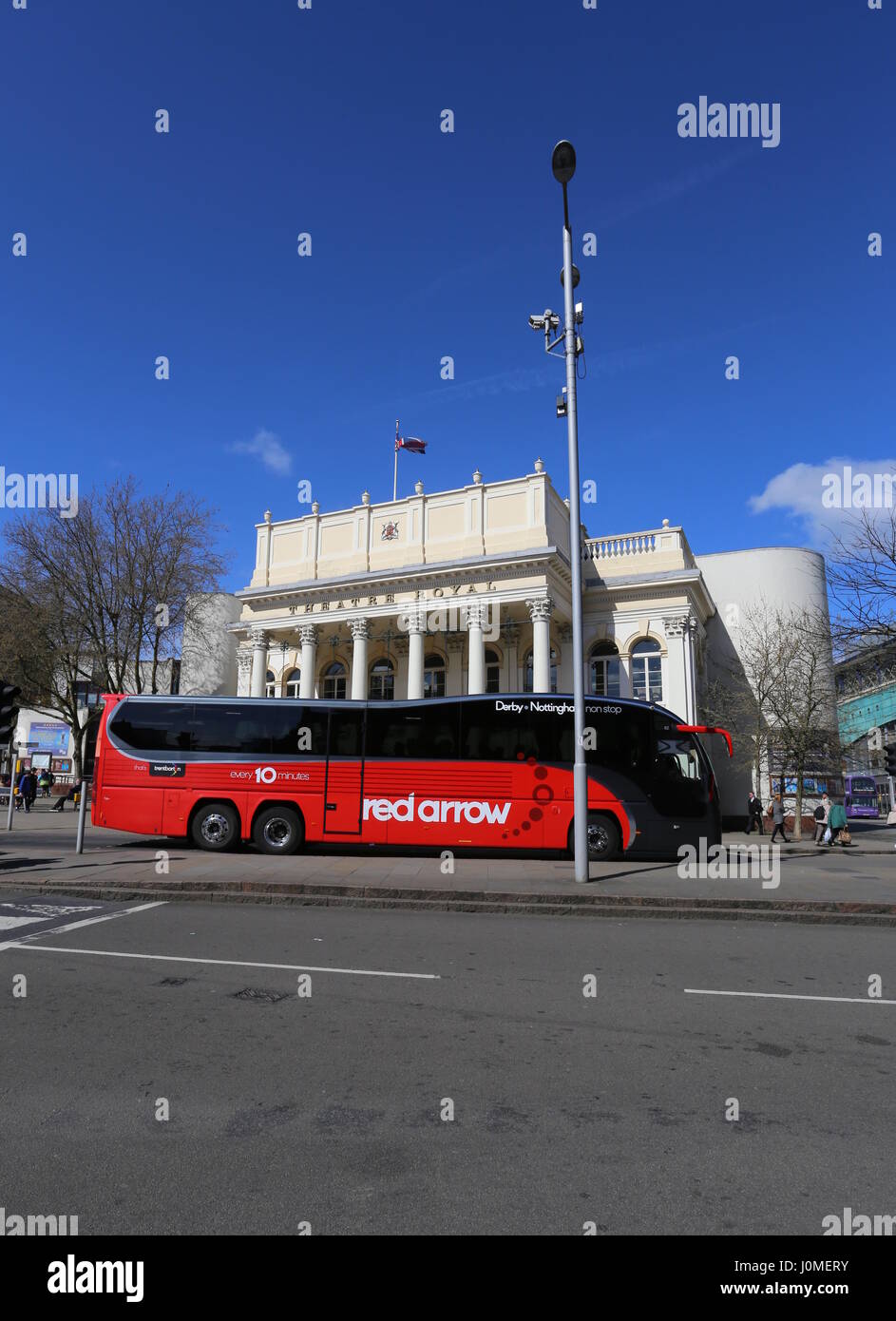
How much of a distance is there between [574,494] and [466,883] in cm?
677

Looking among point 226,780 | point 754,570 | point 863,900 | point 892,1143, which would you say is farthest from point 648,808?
point 754,570

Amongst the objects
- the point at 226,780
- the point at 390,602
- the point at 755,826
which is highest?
the point at 390,602

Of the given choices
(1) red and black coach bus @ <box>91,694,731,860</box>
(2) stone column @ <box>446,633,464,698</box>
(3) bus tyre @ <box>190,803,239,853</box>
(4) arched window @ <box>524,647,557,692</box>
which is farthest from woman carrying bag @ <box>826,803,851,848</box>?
(2) stone column @ <box>446,633,464,698</box>

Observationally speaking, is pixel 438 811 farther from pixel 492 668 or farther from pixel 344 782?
pixel 492 668

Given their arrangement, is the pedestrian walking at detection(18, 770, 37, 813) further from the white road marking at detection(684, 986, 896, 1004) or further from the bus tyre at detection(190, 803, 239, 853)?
the white road marking at detection(684, 986, 896, 1004)

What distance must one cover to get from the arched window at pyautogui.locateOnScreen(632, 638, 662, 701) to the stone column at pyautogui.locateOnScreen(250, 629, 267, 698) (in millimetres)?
19906

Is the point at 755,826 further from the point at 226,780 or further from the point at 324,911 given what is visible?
the point at 324,911

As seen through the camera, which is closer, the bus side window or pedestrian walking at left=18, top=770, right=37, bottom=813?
the bus side window

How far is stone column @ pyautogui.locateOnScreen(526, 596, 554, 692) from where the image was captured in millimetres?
34875

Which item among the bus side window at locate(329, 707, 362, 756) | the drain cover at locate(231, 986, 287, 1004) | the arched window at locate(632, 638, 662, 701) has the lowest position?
the drain cover at locate(231, 986, 287, 1004)

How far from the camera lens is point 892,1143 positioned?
12.3 ft

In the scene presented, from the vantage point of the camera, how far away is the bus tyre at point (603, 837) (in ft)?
52.0

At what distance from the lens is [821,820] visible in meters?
27.2
